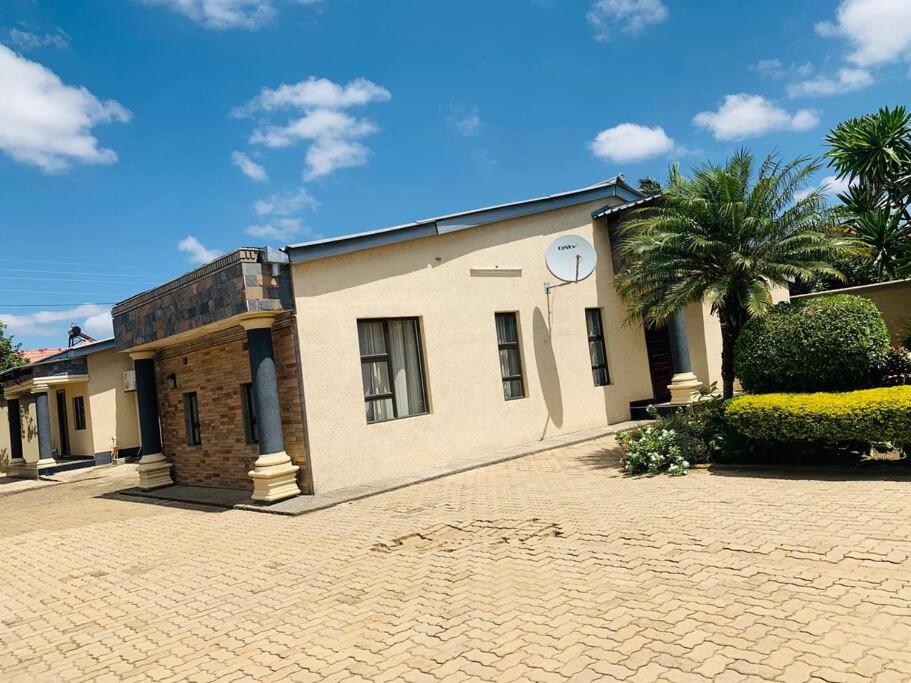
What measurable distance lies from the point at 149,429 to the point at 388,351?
5.61 metres

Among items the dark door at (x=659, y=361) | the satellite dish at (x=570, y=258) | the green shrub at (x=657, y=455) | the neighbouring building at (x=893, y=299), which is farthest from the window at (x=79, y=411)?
the neighbouring building at (x=893, y=299)

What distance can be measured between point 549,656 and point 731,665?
3.08ft

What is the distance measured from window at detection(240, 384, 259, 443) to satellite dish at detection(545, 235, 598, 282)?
605 cm

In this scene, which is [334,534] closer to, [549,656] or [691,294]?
[549,656]

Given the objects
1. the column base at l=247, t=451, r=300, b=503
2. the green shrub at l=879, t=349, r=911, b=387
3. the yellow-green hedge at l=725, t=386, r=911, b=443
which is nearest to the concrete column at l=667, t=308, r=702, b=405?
the yellow-green hedge at l=725, t=386, r=911, b=443

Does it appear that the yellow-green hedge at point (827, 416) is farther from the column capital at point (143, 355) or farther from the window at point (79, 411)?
the window at point (79, 411)

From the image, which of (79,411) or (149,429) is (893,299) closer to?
(149,429)

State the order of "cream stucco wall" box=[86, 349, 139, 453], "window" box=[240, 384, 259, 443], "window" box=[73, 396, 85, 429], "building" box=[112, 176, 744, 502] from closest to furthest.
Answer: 1. "building" box=[112, 176, 744, 502]
2. "window" box=[240, 384, 259, 443]
3. "cream stucco wall" box=[86, 349, 139, 453]
4. "window" box=[73, 396, 85, 429]

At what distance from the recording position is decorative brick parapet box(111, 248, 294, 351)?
8.55 meters

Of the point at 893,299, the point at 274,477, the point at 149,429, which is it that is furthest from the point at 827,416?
the point at 149,429

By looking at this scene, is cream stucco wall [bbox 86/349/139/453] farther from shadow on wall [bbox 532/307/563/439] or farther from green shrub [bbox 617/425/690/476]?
green shrub [bbox 617/425/690/476]

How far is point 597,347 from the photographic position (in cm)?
1354

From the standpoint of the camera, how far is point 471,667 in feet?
11.1

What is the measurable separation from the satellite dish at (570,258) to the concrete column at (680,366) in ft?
8.01
